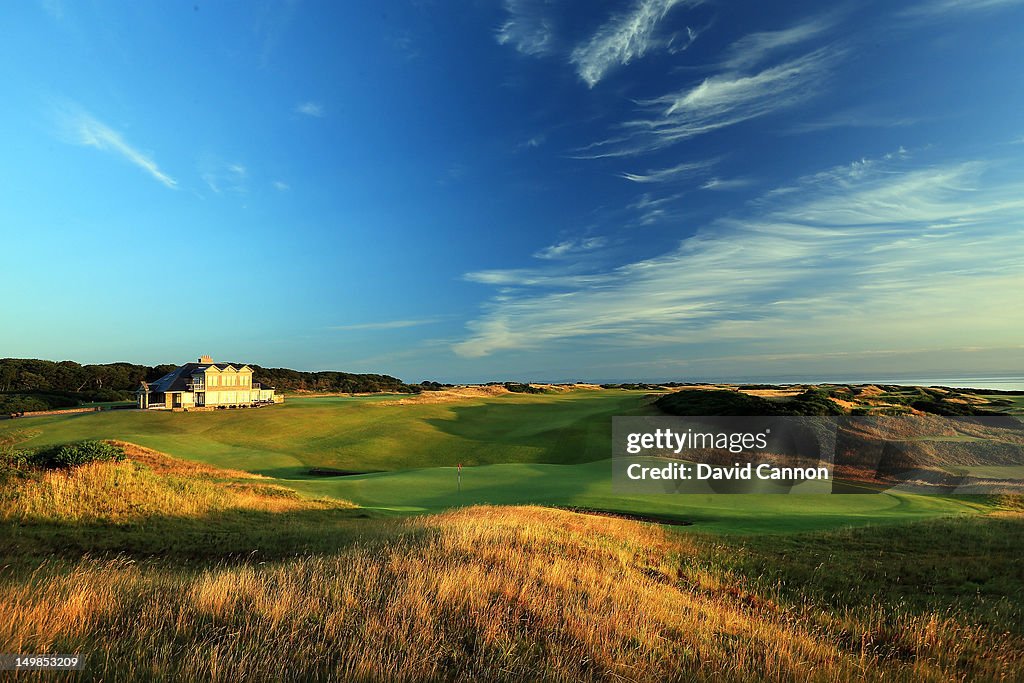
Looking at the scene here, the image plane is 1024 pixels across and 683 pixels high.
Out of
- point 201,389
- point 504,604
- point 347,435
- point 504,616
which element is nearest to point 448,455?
point 347,435

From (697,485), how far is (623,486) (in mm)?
5894

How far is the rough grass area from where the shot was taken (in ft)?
16.1

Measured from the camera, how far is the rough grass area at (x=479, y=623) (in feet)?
16.1

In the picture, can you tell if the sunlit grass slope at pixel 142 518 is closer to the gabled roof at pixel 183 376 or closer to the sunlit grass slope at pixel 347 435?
the sunlit grass slope at pixel 347 435

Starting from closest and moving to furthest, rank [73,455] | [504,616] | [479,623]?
[479,623] < [504,616] < [73,455]

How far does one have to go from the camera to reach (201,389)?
68562 millimetres

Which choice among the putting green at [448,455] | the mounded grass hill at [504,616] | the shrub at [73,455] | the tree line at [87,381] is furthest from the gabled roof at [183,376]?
the mounded grass hill at [504,616]

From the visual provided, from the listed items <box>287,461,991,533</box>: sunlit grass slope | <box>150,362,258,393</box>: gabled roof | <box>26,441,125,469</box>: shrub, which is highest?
<box>150,362,258,393</box>: gabled roof

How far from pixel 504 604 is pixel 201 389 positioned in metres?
75.6

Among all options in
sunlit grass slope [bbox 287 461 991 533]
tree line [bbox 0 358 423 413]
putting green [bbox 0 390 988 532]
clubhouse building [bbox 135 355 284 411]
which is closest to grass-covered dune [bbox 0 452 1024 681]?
sunlit grass slope [bbox 287 461 991 533]

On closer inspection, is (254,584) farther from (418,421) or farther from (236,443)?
(418,421)

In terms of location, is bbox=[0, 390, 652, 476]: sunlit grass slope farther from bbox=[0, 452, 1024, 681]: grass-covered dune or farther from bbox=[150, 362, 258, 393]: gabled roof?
bbox=[0, 452, 1024, 681]: grass-covered dune

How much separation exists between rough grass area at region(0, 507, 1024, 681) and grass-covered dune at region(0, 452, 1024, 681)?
3 cm

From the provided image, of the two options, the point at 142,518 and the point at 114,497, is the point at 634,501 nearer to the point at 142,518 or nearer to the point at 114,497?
the point at 142,518
